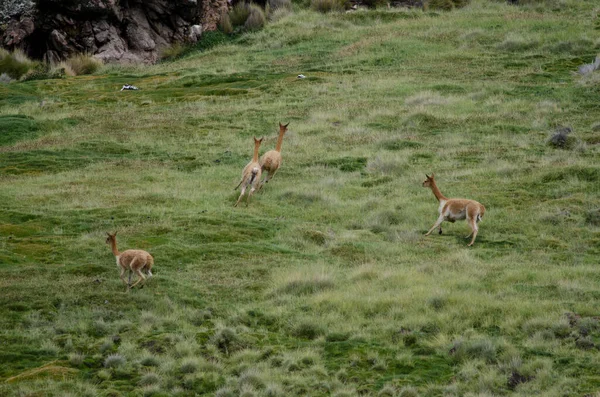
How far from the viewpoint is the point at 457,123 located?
32406 millimetres

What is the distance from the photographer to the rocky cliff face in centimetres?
5206

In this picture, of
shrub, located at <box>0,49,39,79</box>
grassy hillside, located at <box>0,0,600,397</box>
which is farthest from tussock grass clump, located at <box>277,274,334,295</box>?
shrub, located at <box>0,49,39,79</box>

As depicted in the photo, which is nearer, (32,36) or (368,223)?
(368,223)

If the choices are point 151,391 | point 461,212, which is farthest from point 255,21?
point 151,391

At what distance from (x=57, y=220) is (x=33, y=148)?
36.5 ft

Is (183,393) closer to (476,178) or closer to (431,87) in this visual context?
(476,178)

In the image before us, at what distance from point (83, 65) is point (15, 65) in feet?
12.8

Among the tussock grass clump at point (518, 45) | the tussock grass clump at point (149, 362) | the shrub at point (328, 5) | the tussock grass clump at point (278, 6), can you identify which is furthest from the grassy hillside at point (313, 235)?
the tussock grass clump at point (278, 6)

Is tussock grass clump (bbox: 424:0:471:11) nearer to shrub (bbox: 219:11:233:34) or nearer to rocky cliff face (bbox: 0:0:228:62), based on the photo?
shrub (bbox: 219:11:233:34)

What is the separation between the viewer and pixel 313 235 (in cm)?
1972

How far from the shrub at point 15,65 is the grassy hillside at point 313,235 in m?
5.90

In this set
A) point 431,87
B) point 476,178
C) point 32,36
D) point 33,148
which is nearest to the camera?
point 476,178

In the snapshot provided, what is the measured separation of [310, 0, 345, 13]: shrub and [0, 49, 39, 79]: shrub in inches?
774

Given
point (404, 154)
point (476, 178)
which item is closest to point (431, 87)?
point (404, 154)
